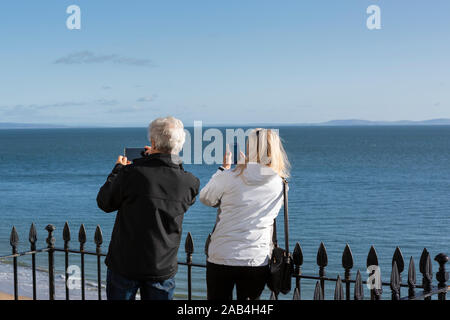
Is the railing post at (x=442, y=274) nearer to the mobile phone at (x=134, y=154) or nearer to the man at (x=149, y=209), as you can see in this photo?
the man at (x=149, y=209)

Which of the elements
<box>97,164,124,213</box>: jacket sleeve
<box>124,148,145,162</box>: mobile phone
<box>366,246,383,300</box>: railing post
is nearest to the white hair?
<box>124,148,145,162</box>: mobile phone

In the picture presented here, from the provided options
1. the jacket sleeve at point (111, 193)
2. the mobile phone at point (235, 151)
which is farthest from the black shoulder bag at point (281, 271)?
the jacket sleeve at point (111, 193)

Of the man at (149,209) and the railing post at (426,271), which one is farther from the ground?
the man at (149,209)

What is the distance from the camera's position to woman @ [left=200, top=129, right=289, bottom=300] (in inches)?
141

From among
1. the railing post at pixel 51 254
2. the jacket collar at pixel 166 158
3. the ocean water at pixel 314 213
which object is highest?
Answer: the jacket collar at pixel 166 158

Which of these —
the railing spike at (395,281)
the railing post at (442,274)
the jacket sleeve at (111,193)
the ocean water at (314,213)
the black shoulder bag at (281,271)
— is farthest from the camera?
the ocean water at (314,213)

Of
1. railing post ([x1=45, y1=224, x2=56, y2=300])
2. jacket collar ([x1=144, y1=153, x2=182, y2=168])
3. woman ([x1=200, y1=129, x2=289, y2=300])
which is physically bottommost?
railing post ([x1=45, y1=224, x2=56, y2=300])

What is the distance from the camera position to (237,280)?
3.71m

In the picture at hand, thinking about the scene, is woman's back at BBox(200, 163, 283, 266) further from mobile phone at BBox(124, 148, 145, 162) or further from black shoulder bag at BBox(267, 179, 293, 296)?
mobile phone at BBox(124, 148, 145, 162)

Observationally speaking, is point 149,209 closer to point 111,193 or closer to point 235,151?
point 111,193

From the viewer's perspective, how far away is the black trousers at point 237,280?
12.0 ft

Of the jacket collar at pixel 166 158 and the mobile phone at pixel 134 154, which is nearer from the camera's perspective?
the jacket collar at pixel 166 158

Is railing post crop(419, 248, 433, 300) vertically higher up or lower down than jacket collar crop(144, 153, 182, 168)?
lower down
